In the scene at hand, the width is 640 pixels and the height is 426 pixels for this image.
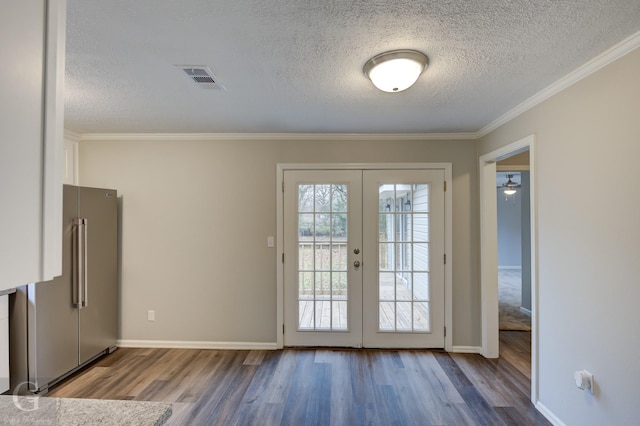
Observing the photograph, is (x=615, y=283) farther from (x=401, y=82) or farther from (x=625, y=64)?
(x=401, y=82)

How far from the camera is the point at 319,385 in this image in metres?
2.49

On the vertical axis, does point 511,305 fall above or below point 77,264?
below

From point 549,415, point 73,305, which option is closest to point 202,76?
point 73,305

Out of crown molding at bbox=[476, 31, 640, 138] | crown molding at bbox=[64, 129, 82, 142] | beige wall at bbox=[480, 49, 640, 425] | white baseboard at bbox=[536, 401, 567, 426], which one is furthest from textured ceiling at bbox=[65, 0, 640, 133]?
white baseboard at bbox=[536, 401, 567, 426]

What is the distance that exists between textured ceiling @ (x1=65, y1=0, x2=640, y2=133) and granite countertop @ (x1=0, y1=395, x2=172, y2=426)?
60.2 inches

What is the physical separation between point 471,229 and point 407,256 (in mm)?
746

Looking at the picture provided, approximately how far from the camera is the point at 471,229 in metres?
3.15

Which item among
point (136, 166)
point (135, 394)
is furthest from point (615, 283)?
point (136, 166)

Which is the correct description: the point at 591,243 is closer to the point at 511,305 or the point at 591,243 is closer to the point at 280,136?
the point at 280,136

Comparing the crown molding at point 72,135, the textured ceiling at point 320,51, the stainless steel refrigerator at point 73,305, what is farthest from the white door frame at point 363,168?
the crown molding at point 72,135

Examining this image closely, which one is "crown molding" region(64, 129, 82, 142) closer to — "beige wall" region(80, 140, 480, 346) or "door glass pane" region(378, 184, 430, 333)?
"beige wall" region(80, 140, 480, 346)

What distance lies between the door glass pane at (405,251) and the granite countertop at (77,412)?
2.54 m

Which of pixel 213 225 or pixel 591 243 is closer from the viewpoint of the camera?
pixel 591 243

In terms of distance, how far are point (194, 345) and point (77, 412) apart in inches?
98.8
